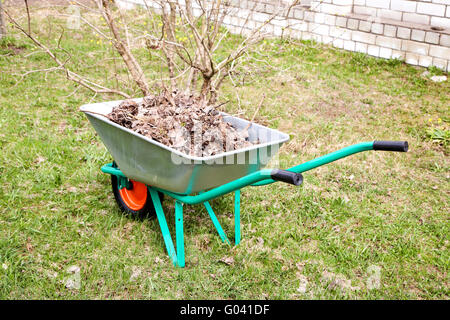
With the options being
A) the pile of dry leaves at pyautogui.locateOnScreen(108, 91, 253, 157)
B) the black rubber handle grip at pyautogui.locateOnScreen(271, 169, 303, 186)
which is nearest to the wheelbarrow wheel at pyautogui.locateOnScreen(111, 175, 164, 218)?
the pile of dry leaves at pyautogui.locateOnScreen(108, 91, 253, 157)

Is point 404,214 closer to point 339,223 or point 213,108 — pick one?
point 339,223

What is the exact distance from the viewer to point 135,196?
337cm

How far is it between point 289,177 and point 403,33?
192 inches

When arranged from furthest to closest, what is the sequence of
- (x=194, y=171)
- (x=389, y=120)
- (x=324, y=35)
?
1. (x=324, y=35)
2. (x=389, y=120)
3. (x=194, y=171)

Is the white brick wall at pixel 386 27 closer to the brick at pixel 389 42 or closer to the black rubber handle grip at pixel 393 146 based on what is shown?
the brick at pixel 389 42

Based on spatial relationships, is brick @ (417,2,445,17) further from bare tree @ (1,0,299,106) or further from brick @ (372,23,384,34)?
bare tree @ (1,0,299,106)

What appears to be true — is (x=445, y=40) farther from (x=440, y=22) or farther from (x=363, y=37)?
(x=363, y=37)

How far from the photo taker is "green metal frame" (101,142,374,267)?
220cm

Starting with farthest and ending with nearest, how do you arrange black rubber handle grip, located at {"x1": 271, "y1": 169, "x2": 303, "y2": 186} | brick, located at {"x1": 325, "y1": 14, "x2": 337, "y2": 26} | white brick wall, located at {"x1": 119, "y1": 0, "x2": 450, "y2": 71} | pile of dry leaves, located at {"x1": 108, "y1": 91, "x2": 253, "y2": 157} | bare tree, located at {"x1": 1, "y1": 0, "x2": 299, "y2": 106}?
brick, located at {"x1": 325, "y1": 14, "x2": 337, "y2": 26}, white brick wall, located at {"x1": 119, "y1": 0, "x2": 450, "y2": 71}, bare tree, located at {"x1": 1, "y1": 0, "x2": 299, "y2": 106}, pile of dry leaves, located at {"x1": 108, "y1": 91, "x2": 253, "y2": 157}, black rubber handle grip, located at {"x1": 271, "y1": 169, "x2": 303, "y2": 186}

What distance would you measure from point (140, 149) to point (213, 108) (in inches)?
25.6

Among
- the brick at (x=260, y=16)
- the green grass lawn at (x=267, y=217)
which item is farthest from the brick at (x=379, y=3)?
the brick at (x=260, y=16)

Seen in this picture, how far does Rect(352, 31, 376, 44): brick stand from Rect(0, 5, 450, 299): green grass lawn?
114 cm

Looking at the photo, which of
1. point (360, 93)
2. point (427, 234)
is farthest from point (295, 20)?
point (427, 234)

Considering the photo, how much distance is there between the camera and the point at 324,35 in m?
6.70
